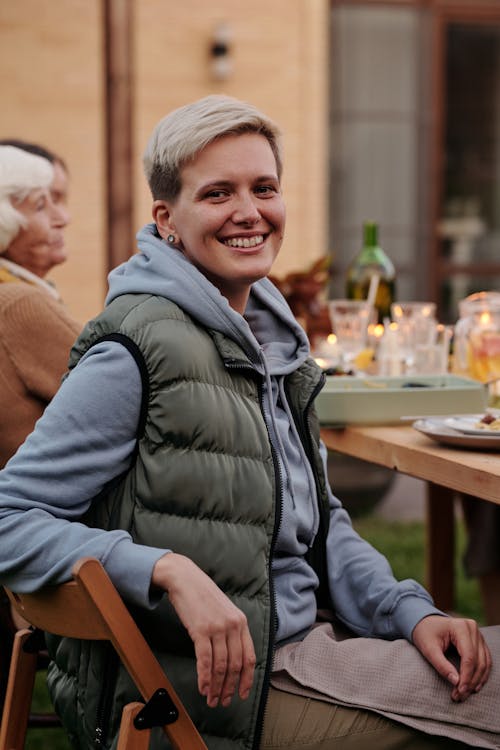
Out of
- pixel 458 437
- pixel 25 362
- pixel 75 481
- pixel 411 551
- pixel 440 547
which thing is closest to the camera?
pixel 75 481

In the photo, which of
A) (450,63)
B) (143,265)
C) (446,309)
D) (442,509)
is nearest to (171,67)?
(450,63)

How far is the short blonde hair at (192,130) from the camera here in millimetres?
1827

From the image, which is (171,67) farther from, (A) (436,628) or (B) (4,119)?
(A) (436,628)

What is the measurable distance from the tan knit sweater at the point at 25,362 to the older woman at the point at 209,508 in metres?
0.55

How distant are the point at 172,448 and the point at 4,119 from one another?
6746 millimetres

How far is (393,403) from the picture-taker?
2600mm

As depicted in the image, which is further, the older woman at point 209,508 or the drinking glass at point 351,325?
the drinking glass at point 351,325

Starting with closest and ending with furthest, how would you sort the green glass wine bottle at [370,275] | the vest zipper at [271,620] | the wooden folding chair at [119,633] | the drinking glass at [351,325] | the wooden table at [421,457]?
the wooden folding chair at [119,633]
the vest zipper at [271,620]
the wooden table at [421,457]
the drinking glass at [351,325]
the green glass wine bottle at [370,275]

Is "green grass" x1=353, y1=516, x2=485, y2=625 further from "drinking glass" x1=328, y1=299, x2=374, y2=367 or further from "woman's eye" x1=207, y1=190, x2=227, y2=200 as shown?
"woman's eye" x1=207, y1=190, x2=227, y2=200

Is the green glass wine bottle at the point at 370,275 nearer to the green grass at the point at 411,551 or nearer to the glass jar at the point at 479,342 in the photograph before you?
the glass jar at the point at 479,342

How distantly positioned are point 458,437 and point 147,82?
21.2 ft

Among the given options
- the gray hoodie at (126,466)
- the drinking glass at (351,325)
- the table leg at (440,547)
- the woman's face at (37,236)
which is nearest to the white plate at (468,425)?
the gray hoodie at (126,466)

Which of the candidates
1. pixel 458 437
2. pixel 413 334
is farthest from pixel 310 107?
pixel 458 437

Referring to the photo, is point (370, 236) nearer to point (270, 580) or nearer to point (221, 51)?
point (270, 580)
